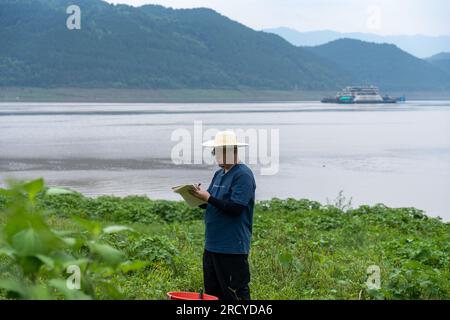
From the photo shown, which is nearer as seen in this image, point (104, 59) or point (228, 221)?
point (228, 221)

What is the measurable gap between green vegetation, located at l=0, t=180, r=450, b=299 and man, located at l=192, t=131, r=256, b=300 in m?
0.68

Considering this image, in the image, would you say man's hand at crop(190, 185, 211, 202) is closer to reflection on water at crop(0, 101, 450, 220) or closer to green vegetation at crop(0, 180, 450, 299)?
green vegetation at crop(0, 180, 450, 299)

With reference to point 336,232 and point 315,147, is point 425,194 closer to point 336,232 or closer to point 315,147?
point 336,232

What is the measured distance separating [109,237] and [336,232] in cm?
438

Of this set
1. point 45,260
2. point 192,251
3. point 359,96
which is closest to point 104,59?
point 359,96

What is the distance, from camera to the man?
18.9ft

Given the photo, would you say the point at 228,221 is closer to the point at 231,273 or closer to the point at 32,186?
the point at 231,273

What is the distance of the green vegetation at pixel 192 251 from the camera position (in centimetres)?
239

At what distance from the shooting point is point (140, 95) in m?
154

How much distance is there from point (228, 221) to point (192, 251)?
402 centimetres

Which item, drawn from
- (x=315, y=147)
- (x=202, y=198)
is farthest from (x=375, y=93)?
(x=202, y=198)

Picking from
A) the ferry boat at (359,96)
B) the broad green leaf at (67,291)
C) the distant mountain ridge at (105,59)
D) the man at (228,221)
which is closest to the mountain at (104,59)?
the distant mountain ridge at (105,59)

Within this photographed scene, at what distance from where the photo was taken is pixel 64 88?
144 meters

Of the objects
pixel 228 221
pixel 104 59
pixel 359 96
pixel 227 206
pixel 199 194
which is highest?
pixel 104 59
